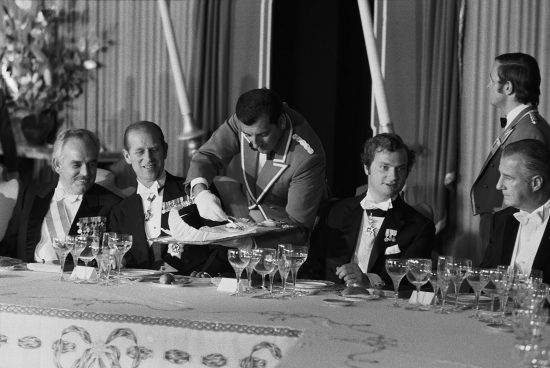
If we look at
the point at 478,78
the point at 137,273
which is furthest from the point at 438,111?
the point at 137,273

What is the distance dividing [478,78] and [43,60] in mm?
3167

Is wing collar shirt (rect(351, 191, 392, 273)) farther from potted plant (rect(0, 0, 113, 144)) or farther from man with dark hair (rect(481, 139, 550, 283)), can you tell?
potted plant (rect(0, 0, 113, 144))

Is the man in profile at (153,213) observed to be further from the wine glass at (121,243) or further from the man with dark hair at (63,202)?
the wine glass at (121,243)

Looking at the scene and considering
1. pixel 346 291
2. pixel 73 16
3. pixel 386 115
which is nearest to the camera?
pixel 346 291

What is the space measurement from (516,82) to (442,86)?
149 cm

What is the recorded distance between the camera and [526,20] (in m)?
5.40

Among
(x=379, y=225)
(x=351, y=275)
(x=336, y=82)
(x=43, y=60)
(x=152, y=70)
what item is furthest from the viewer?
(x=43, y=60)

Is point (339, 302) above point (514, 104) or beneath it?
beneath

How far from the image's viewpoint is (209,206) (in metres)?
3.69

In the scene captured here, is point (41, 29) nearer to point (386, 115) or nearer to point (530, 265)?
point (386, 115)

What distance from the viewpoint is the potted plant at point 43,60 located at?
683cm

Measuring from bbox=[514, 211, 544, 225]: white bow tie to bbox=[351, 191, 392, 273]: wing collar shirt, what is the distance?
0.58 m

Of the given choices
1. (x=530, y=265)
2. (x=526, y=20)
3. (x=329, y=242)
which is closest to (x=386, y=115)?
(x=526, y=20)

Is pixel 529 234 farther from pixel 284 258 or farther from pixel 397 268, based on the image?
pixel 284 258
